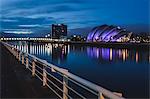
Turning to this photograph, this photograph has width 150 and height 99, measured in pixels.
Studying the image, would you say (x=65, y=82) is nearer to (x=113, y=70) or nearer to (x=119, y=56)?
(x=113, y=70)

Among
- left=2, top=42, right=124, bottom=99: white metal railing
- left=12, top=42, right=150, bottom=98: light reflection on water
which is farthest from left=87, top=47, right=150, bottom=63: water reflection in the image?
left=2, top=42, right=124, bottom=99: white metal railing

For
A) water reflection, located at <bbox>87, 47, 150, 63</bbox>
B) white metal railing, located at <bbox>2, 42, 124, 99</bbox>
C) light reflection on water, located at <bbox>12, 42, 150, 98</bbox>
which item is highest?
white metal railing, located at <bbox>2, 42, 124, 99</bbox>

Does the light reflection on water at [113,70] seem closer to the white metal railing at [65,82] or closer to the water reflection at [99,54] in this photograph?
the water reflection at [99,54]

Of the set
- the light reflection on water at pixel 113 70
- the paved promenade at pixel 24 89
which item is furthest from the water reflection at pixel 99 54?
the paved promenade at pixel 24 89

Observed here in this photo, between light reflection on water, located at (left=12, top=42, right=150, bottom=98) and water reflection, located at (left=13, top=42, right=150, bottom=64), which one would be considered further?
water reflection, located at (left=13, top=42, right=150, bottom=64)

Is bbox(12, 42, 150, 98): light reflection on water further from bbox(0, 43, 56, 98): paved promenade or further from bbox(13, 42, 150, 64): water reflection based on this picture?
bbox(0, 43, 56, 98): paved promenade

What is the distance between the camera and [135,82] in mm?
28812

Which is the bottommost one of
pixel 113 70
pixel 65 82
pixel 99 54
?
pixel 99 54

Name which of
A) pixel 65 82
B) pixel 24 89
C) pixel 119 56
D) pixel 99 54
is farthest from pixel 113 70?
pixel 99 54

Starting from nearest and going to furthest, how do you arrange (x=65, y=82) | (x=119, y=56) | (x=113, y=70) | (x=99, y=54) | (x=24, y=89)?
(x=65, y=82) < (x=24, y=89) < (x=113, y=70) < (x=119, y=56) < (x=99, y=54)

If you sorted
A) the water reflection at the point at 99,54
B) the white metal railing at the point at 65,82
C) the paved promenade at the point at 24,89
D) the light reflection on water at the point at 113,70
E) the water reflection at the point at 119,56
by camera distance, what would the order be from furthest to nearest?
the water reflection at the point at 119,56, the water reflection at the point at 99,54, the light reflection on water at the point at 113,70, the paved promenade at the point at 24,89, the white metal railing at the point at 65,82

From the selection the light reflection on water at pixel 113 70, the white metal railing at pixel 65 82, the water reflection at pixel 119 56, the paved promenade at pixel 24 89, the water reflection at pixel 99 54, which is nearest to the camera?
the white metal railing at pixel 65 82

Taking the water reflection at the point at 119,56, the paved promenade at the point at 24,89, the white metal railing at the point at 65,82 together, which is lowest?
the water reflection at the point at 119,56

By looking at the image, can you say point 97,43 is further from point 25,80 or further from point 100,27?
point 25,80
